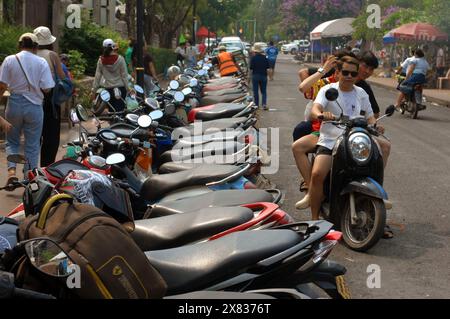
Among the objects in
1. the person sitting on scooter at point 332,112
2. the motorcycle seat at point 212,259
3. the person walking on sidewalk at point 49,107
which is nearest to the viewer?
the motorcycle seat at point 212,259

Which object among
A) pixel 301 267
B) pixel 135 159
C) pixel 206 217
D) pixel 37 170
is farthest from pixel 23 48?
pixel 301 267

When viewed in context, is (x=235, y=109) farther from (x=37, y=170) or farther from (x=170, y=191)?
(x=37, y=170)

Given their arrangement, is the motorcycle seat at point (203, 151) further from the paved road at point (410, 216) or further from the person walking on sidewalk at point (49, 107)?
the person walking on sidewalk at point (49, 107)

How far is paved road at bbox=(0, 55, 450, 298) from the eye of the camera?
5.68 m

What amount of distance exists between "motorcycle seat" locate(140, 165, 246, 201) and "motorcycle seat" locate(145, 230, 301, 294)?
6.89 feet

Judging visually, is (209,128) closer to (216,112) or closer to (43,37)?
(216,112)

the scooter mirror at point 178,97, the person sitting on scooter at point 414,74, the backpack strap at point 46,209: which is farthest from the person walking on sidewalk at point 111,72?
the backpack strap at point 46,209

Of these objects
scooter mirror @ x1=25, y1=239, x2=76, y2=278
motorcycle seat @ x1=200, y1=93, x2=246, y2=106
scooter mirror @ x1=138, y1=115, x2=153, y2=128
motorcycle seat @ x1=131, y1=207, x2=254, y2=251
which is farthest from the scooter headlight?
motorcycle seat @ x1=200, y1=93, x2=246, y2=106

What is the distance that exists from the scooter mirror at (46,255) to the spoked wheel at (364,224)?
12.7 feet

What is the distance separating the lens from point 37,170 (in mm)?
4246

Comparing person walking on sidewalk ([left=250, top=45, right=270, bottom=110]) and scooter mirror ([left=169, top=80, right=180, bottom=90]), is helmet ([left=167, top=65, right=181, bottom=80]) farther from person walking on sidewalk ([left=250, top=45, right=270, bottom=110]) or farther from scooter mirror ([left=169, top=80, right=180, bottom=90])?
person walking on sidewalk ([left=250, top=45, right=270, bottom=110])

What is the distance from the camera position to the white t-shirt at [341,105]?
6.81m
